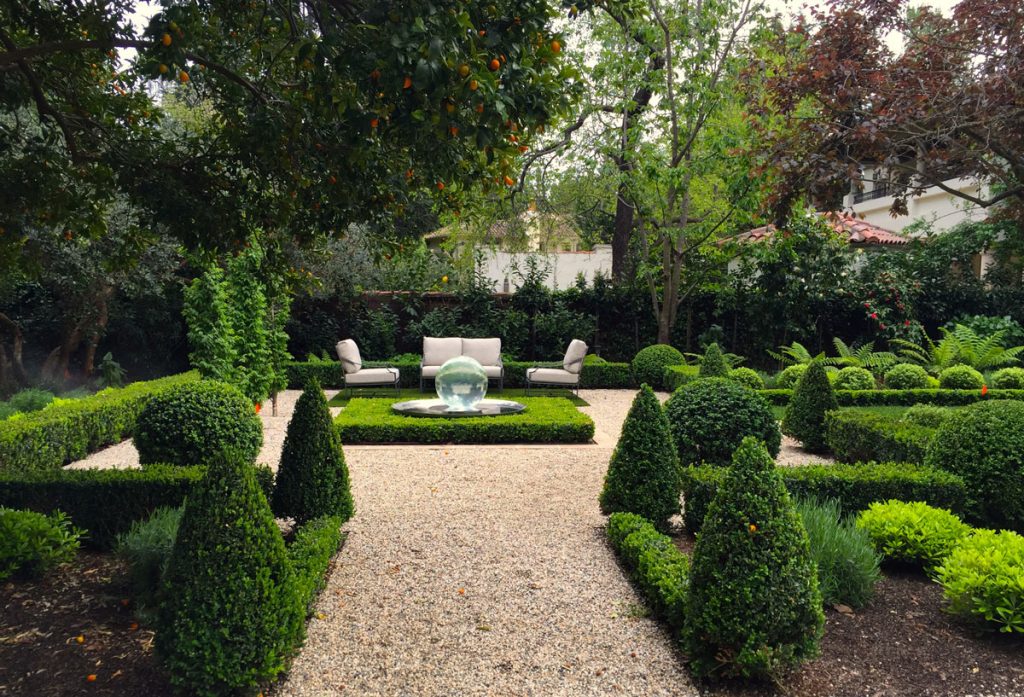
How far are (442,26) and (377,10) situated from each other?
0.38m

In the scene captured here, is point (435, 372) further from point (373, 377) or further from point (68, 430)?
point (68, 430)

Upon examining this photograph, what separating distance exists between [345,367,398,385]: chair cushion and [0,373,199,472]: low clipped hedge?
14.2ft

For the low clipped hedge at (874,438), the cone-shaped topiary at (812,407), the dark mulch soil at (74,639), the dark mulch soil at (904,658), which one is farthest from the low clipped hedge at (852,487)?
the dark mulch soil at (74,639)

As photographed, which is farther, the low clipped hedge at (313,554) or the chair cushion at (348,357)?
the chair cushion at (348,357)

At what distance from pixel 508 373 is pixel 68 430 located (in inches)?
360

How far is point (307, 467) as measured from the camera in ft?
17.7

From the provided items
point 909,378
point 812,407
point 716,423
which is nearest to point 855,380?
point 909,378

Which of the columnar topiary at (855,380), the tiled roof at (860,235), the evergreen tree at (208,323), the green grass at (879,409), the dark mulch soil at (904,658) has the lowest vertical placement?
the dark mulch soil at (904,658)

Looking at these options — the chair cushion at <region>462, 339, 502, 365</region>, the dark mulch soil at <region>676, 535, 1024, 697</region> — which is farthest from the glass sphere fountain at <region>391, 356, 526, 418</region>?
the dark mulch soil at <region>676, 535, 1024, 697</region>

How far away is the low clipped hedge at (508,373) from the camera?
1570 cm

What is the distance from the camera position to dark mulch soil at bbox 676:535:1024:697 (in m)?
3.36

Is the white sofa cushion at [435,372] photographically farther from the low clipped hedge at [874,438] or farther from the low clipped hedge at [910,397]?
the low clipped hedge at [874,438]

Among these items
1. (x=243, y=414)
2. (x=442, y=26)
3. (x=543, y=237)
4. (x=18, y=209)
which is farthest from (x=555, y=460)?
(x=543, y=237)

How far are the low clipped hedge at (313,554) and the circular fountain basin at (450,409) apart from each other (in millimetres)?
5272
